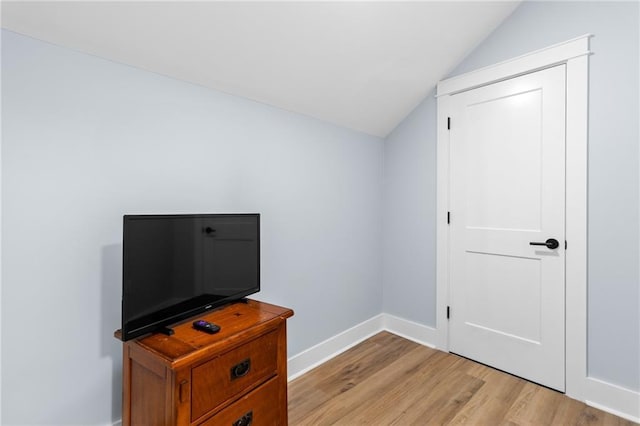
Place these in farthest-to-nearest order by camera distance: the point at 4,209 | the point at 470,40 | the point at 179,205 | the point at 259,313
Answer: the point at 470,40 → the point at 179,205 → the point at 259,313 → the point at 4,209

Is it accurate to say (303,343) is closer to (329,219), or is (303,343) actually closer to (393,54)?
(329,219)

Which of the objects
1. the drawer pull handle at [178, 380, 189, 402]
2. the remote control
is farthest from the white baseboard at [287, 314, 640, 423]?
the drawer pull handle at [178, 380, 189, 402]

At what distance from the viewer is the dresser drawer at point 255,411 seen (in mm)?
1318

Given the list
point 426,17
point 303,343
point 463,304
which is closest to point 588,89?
point 426,17

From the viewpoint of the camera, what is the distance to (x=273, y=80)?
6.56ft

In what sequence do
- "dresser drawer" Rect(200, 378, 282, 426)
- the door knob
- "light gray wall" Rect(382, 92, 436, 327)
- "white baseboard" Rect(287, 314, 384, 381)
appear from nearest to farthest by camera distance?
"dresser drawer" Rect(200, 378, 282, 426) → the door knob → "white baseboard" Rect(287, 314, 384, 381) → "light gray wall" Rect(382, 92, 436, 327)

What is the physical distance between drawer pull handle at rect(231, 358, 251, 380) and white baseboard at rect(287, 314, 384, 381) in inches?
34.9

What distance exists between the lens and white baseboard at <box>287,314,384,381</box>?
2.30 meters

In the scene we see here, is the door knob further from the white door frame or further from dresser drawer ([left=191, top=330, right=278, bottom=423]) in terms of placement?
dresser drawer ([left=191, top=330, right=278, bottom=423])

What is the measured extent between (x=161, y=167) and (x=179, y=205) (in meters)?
0.21

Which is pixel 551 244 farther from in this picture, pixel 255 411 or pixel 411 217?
pixel 255 411

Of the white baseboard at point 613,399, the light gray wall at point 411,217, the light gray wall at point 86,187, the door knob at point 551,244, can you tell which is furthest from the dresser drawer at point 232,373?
the white baseboard at point 613,399

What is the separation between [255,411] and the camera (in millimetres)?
1443

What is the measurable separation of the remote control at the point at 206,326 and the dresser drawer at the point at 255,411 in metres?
0.31
